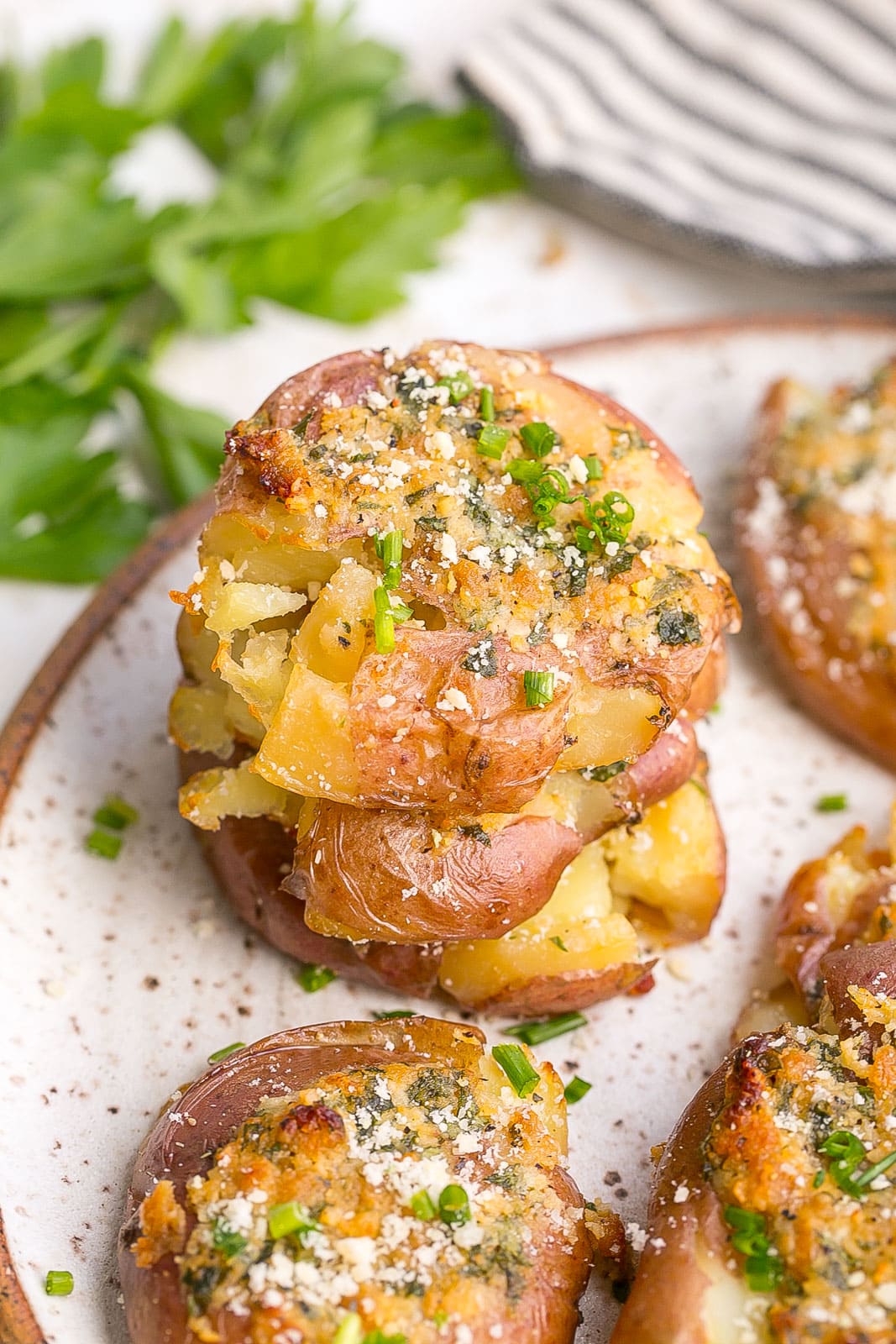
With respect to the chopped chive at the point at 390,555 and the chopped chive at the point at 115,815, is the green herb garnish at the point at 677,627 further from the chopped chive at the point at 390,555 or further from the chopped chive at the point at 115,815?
the chopped chive at the point at 115,815

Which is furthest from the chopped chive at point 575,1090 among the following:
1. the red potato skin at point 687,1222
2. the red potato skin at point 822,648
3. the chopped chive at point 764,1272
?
the red potato skin at point 822,648

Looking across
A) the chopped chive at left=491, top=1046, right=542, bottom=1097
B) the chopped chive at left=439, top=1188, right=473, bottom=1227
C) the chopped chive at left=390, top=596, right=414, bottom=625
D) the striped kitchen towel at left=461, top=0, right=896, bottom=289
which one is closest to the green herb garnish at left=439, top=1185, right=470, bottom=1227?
the chopped chive at left=439, top=1188, right=473, bottom=1227

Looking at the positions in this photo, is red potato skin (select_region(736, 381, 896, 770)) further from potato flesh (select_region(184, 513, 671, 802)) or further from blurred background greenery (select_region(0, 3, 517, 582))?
blurred background greenery (select_region(0, 3, 517, 582))

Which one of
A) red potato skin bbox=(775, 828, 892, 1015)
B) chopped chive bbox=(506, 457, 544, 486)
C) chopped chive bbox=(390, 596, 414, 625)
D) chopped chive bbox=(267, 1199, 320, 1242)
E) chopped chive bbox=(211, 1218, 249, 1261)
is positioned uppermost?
chopped chive bbox=(506, 457, 544, 486)

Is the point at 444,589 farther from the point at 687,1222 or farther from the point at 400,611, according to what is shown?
the point at 687,1222

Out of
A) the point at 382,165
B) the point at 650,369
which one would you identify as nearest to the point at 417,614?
the point at 650,369

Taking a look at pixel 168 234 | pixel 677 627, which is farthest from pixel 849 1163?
pixel 168 234
